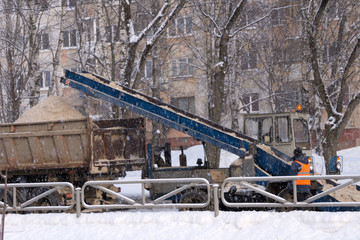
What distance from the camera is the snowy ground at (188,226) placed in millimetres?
8234

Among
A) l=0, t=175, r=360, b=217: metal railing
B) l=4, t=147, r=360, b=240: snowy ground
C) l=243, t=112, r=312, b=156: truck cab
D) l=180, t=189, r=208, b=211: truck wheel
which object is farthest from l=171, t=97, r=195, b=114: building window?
l=4, t=147, r=360, b=240: snowy ground

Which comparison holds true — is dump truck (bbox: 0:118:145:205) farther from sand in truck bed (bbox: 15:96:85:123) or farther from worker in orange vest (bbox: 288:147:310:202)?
worker in orange vest (bbox: 288:147:310:202)

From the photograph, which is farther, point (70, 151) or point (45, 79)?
point (45, 79)

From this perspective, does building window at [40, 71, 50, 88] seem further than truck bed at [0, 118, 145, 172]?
Yes

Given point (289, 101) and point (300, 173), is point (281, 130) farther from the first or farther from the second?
point (289, 101)

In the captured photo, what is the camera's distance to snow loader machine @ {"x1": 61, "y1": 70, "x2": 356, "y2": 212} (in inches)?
446

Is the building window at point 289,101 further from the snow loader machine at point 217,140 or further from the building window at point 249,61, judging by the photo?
the snow loader machine at point 217,140

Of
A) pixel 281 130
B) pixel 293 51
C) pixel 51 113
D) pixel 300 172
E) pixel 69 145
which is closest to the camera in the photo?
pixel 300 172

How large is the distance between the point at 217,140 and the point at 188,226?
3.14 metres

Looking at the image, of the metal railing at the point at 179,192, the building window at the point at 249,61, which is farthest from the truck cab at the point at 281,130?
the building window at the point at 249,61

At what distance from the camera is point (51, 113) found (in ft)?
44.4

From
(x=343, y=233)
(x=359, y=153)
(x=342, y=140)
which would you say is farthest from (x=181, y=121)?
(x=342, y=140)

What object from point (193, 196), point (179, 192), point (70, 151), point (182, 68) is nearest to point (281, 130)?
point (193, 196)

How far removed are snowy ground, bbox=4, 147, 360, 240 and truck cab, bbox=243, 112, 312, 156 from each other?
4217 millimetres
